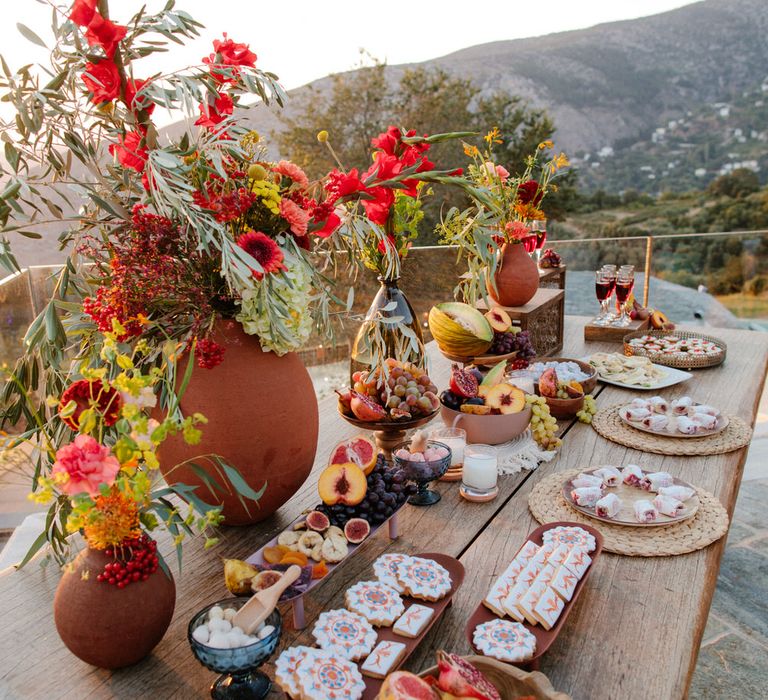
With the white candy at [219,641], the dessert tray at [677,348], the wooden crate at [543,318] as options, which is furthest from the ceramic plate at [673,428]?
the white candy at [219,641]

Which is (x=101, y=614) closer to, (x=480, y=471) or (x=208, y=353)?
(x=208, y=353)

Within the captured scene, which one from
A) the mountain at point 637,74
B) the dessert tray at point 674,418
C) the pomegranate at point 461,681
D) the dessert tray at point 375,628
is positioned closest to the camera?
the pomegranate at point 461,681

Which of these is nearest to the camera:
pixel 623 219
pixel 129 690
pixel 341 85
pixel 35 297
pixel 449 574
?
pixel 129 690

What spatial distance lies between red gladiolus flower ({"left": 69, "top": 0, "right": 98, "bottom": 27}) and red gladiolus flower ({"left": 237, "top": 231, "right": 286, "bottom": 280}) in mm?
378

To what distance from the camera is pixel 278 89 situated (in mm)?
1221

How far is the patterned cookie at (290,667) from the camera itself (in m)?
0.84

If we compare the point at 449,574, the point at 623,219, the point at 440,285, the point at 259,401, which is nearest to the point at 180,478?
the point at 259,401

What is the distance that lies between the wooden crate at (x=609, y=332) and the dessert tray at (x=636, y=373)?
0.31 metres

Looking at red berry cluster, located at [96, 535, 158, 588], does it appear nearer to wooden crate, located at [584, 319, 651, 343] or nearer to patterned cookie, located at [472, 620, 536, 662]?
patterned cookie, located at [472, 620, 536, 662]

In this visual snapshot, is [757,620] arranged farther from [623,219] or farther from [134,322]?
[623,219]

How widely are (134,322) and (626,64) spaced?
19.7m

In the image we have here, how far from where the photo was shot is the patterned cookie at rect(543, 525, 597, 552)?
115cm

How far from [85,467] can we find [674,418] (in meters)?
1.48

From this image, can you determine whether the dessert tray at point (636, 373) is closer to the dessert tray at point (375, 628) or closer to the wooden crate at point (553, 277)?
the wooden crate at point (553, 277)
